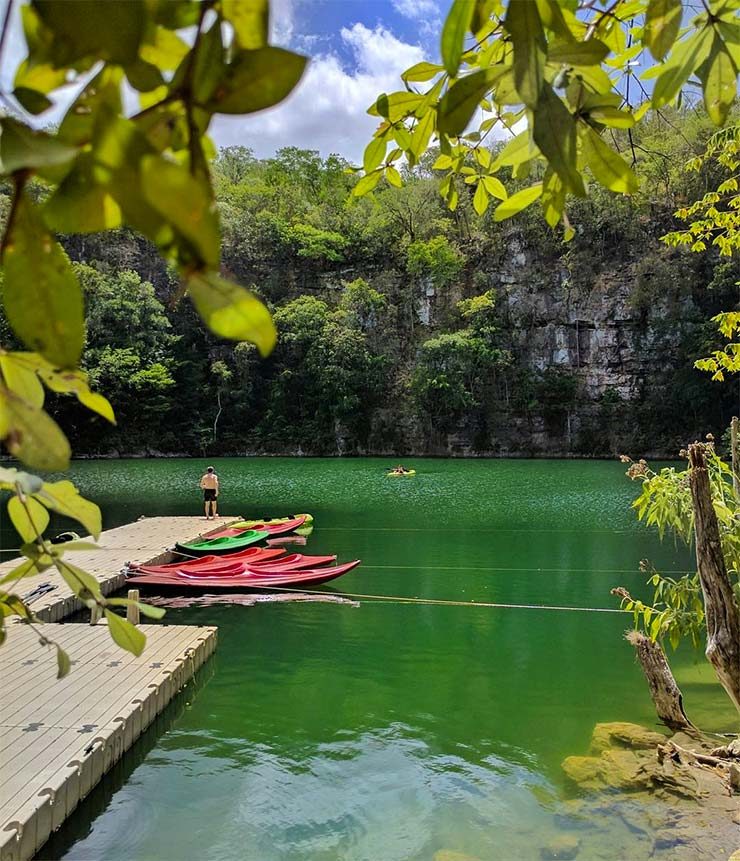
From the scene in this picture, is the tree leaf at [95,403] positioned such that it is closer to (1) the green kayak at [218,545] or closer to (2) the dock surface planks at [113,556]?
(2) the dock surface planks at [113,556]

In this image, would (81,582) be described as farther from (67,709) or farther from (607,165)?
(67,709)

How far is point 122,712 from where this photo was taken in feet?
11.7

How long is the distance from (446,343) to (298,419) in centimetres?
698

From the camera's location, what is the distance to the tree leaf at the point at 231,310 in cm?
24

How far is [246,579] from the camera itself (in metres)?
7.04

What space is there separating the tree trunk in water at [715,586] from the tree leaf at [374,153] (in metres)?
2.24

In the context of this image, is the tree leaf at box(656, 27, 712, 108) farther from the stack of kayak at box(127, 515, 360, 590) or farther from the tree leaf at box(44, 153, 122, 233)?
the stack of kayak at box(127, 515, 360, 590)

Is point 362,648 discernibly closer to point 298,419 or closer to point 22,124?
point 22,124

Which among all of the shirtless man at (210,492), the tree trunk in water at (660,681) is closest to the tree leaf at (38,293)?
the tree trunk in water at (660,681)

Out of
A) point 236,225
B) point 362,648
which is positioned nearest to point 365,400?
point 236,225

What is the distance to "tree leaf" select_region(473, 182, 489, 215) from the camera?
2.50ft

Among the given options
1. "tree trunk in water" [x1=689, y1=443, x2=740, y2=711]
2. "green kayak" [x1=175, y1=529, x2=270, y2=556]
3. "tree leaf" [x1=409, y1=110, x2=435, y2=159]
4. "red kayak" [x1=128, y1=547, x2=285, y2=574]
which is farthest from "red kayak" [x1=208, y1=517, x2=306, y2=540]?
"tree leaf" [x1=409, y1=110, x2=435, y2=159]

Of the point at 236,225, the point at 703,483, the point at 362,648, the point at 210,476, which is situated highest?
the point at 236,225

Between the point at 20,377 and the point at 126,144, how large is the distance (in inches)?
7.0
